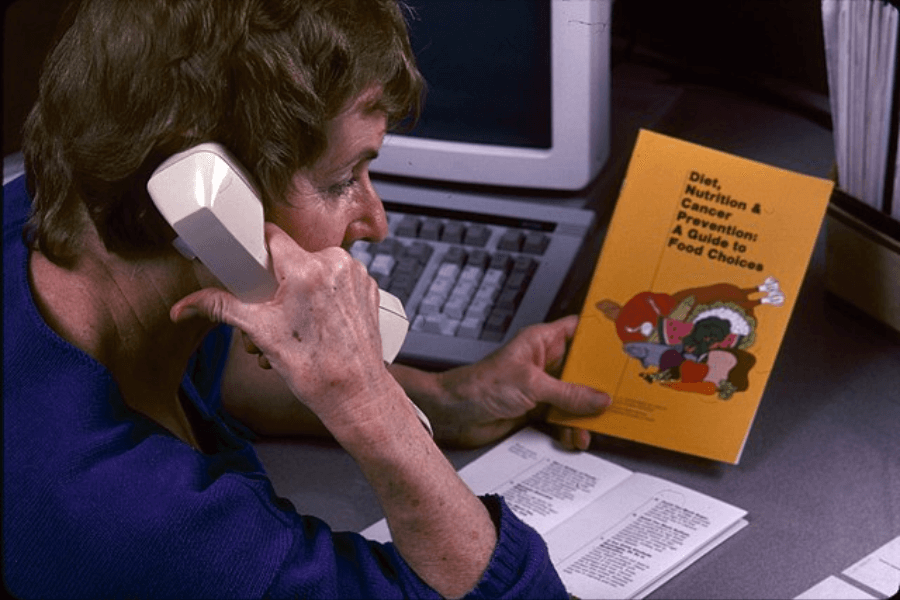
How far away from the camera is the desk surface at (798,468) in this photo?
3.17 feet

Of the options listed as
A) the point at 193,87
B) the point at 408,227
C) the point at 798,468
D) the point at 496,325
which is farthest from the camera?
the point at 408,227

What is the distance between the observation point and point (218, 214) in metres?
0.79

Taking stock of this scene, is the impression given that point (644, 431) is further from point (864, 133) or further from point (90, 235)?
point (90, 235)

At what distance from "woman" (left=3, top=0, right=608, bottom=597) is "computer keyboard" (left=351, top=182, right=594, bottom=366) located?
0.29 metres

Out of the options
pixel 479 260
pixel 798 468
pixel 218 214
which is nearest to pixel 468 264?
→ pixel 479 260

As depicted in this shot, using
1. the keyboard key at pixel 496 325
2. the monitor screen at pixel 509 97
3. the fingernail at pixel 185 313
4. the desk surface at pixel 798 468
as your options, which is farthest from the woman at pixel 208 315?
the monitor screen at pixel 509 97

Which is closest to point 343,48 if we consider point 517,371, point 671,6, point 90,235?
point 90,235

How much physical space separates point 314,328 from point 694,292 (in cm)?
41

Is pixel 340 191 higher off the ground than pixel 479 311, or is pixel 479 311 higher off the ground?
pixel 340 191

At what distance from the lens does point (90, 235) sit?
34.5 inches

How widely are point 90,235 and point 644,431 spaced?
0.50 meters

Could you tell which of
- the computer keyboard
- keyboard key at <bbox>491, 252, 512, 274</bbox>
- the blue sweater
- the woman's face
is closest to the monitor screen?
the computer keyboard

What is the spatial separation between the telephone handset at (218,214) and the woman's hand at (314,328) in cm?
1

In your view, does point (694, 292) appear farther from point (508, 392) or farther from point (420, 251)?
point (420, 251)
